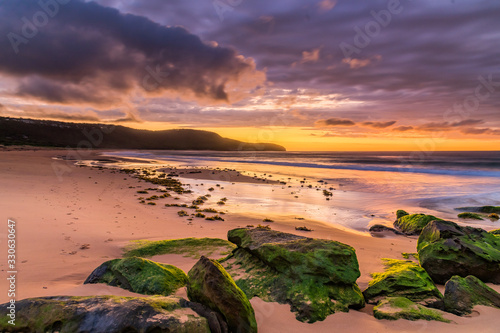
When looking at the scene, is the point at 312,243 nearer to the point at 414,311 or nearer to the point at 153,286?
the point at 414,311

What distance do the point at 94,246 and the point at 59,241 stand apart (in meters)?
0.98

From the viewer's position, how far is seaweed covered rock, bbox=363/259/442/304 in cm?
521

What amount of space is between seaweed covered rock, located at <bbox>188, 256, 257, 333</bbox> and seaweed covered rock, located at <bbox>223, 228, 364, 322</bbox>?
1.14 metres

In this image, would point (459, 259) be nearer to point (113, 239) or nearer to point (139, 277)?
point (139, 277)

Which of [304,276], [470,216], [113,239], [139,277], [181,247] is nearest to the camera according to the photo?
[139,277]

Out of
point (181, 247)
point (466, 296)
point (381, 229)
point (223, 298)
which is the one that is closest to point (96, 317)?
point (223, 298)

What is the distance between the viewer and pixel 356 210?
53.2ft

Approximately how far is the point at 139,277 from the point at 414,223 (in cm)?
1133

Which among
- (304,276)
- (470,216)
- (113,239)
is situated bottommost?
(113,239)

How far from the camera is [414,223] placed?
37.9ft

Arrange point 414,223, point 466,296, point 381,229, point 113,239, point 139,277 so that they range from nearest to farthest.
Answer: point 466,296
point 139,277
point 113,239
point 414,223
point 381,229

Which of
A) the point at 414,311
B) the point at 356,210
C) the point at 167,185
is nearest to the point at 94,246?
the point at 414,311

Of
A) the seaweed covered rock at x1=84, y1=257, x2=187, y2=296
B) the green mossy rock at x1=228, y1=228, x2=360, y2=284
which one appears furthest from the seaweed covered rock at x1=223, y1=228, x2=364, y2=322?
the seaweed covered rock at x1=84, y1=257, x2=187, y2=296

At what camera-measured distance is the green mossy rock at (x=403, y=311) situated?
175 inches
